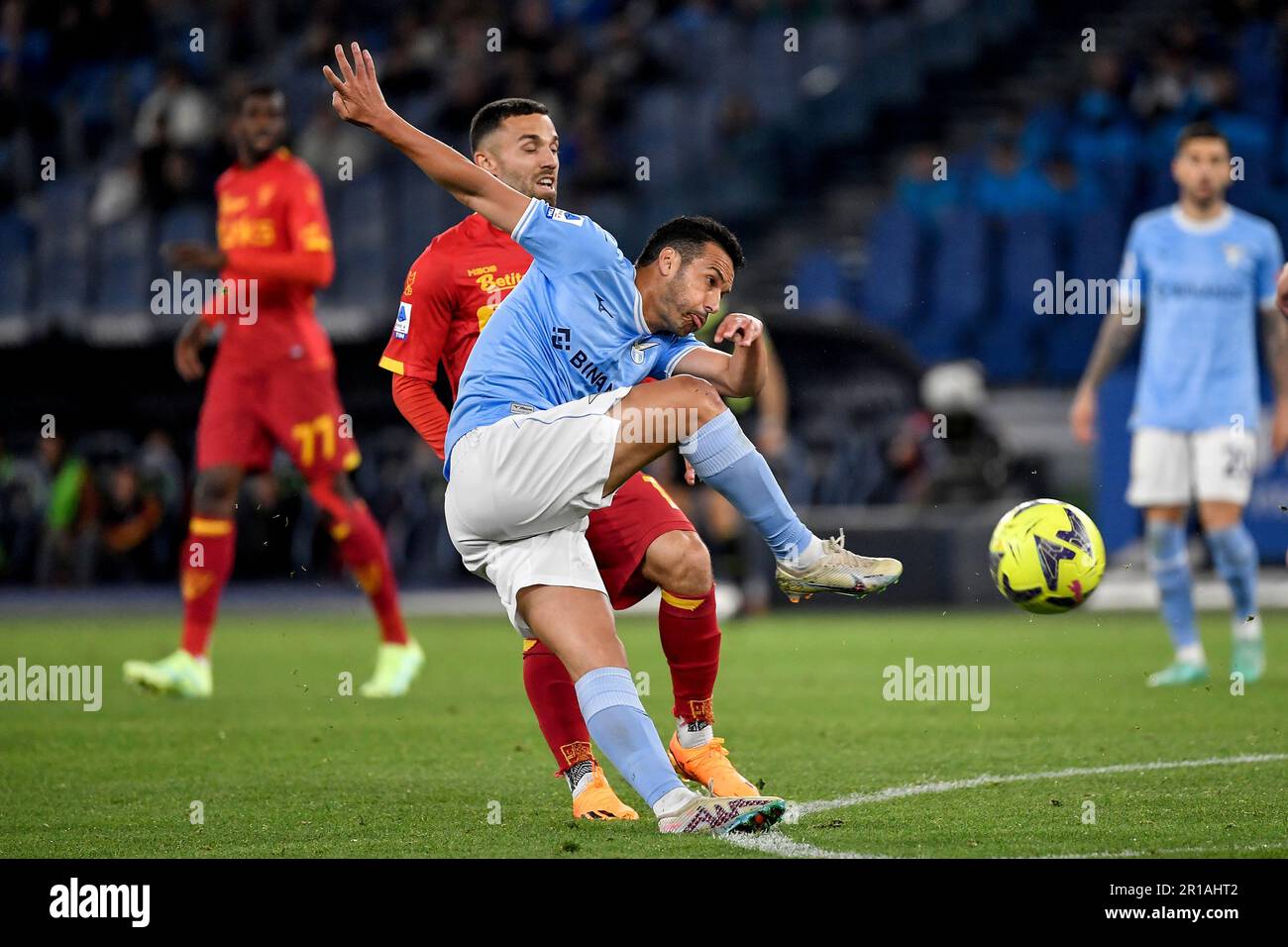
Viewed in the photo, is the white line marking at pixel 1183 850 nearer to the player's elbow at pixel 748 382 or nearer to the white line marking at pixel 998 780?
the white line marking at pixel 998 780

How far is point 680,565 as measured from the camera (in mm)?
5289

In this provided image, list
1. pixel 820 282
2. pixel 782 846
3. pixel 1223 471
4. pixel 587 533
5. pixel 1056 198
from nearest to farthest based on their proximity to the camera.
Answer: pixel 782 846, pixel 587 533, pixel 1223 471, pixel 1056 198, pixel 820 282

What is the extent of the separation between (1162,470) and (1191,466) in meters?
0.14

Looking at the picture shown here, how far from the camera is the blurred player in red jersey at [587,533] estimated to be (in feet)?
17.3

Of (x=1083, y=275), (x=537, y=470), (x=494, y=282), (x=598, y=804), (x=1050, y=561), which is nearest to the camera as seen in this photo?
(x=537, y=470)

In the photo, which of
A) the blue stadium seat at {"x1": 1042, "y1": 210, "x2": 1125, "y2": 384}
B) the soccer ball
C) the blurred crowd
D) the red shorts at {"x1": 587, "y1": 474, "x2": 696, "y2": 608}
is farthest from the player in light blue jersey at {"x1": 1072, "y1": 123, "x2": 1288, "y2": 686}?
the blurred crowd

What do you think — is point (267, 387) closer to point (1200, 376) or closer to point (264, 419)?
point (264, 419)

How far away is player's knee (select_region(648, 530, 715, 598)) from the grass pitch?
24.9 inches

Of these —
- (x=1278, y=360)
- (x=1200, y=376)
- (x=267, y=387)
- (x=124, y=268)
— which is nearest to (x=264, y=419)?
(x=267, y=387)

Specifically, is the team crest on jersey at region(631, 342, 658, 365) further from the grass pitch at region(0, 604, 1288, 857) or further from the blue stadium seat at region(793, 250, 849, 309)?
Answer: the blue stadium seat at region(793, 250, 849, 309)

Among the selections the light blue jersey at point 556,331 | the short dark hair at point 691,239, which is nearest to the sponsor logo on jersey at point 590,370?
the light blue jersey at point 556,331

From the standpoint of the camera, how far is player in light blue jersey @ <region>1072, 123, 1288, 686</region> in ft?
27.3

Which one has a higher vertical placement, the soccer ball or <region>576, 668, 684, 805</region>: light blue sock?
the soccer ball
